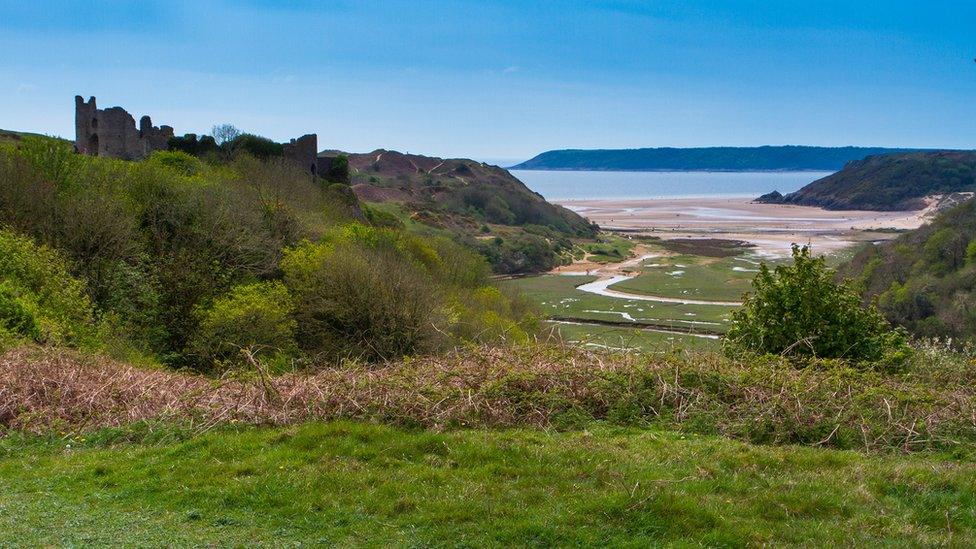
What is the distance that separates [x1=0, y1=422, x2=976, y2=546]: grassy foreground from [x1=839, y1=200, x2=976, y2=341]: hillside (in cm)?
4274

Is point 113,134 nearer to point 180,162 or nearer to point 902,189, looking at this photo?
point 180,162

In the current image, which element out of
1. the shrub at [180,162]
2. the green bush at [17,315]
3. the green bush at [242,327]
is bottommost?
the green bush at [242,327]

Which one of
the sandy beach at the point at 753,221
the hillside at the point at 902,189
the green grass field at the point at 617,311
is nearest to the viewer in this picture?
the green grass field at the point at 617,311

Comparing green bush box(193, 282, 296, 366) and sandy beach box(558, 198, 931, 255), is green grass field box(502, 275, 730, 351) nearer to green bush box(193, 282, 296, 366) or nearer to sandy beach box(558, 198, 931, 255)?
green bush box(193, 282, 296, 366)

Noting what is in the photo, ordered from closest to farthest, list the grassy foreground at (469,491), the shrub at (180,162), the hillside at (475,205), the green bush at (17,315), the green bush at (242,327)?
1. the grassy foreground at (469,491)
2. the green bush at (17,315)
3. the green bush at (242,327)
4. the shrub at (180,162)
5. the hillside at (475,205)

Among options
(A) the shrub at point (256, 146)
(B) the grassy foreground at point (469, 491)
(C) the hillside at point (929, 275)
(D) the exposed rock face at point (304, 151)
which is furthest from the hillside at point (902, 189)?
(B) the grassy foreground at point (469, 491)

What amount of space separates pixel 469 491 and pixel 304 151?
167 feet

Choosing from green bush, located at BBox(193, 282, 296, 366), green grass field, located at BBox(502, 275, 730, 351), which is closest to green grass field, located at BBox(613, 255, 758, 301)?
Result: green grass field, located at BBox(502, 275, 730, 351)

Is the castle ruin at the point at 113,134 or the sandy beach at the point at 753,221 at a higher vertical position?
the castle ruin at the point at 113,134

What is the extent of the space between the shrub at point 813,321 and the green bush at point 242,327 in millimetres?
13448

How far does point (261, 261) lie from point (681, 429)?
71.9 ft

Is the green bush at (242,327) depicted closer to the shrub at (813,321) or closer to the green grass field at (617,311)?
the shrub at (813,321)

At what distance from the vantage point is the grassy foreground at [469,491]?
7012 mm

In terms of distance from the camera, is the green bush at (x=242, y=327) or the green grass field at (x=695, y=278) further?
the green grass field at (x=695, y=278)
